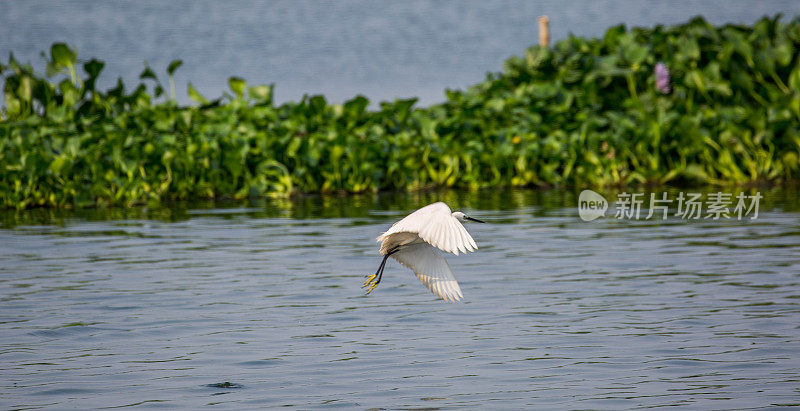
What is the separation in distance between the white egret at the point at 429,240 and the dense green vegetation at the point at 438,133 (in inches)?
335

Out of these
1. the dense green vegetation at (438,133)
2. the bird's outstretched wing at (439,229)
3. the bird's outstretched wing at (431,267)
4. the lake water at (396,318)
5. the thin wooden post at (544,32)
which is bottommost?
the lake water at (396,318)

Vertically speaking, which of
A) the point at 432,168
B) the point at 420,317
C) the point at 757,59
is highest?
→ the point at 757,59

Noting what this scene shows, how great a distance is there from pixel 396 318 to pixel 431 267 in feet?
3.71

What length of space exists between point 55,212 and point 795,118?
33.2 feet

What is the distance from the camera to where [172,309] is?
801 cm

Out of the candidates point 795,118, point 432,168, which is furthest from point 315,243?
point 795,118

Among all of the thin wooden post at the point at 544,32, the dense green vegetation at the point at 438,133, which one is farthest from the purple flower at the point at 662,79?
the thin wooden post at the point at 544,32

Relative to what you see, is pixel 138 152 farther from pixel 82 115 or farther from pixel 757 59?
pixel 757 59

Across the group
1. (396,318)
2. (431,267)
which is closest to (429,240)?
(431,267)

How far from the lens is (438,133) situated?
1686 centimetres

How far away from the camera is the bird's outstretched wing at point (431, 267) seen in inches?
254

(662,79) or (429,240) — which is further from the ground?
(662,79)

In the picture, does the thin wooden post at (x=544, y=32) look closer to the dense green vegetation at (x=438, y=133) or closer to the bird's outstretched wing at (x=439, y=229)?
the dense green vegetation at (x=438, y=133)

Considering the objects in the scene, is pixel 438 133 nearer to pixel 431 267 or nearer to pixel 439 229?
pixel 431 267
